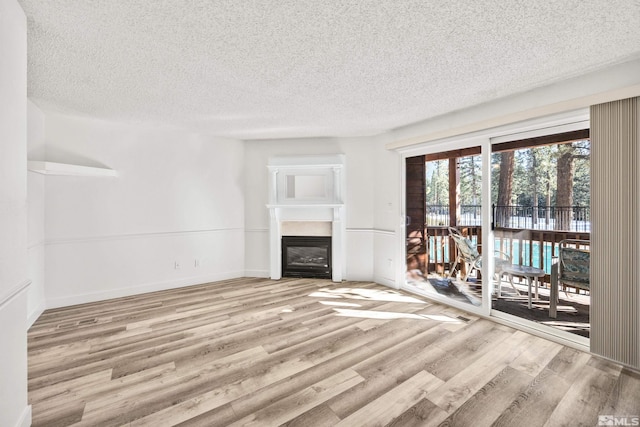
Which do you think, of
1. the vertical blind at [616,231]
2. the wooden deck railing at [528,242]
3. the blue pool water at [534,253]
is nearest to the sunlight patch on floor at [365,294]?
the wooden deck railing at [528,242]

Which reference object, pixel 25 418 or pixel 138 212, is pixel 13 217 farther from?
pixel 138 212

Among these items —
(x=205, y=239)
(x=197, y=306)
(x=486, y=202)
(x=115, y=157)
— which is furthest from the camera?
(x=205, y=239)

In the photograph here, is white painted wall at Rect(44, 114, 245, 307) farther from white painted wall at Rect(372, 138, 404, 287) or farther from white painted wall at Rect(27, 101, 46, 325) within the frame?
white painted wall at Rect(372, 138, 404, 287)

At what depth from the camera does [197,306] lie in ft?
11.8

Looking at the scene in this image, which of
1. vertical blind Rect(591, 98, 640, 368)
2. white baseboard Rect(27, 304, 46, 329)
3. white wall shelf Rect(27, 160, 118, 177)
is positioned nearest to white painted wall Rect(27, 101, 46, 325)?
white baseboard Rect(27, 304, 46, 329)

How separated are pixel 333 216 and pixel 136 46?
3417 millimetres

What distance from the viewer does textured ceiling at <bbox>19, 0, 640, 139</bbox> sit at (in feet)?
5.22

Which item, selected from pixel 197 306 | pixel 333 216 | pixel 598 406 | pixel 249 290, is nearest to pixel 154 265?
pixel 197 306

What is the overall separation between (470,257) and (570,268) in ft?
3.08

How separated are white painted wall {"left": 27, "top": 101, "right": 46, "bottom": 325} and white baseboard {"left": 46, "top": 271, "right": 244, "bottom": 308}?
0.19 meters

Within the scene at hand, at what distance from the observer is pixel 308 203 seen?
4770 millimetres

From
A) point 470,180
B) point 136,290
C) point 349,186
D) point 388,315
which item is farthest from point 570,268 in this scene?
point 136,290

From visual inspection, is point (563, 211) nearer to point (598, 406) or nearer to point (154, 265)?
point (598, 406)

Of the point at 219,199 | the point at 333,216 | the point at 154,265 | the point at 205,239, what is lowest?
the point at 154,265
